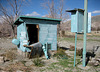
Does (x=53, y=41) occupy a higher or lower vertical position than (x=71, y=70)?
higher

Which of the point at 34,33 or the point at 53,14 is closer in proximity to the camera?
the point at 34,33

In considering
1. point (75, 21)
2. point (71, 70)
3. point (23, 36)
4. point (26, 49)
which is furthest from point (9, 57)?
point (75, 21)

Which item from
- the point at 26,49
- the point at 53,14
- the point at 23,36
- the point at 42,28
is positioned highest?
the point at 53,14

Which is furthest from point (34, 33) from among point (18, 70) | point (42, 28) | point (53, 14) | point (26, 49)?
point (53, 14)

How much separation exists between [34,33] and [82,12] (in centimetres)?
750

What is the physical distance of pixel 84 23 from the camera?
4.79m

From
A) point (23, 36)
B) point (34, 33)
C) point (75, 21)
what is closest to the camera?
point (75, 21)

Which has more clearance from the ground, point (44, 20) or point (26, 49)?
point (44, 20)

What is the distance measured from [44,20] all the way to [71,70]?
4741 mm

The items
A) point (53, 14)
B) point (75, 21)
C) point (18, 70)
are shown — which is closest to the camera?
point (18, 70)

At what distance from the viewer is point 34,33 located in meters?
11.4

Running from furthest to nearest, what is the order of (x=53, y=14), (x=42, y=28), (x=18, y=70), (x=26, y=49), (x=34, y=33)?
(x=53, y=14) → (x=34, y=33) → (x=42, y=28) → (x=26, y=49) → (x=18, y=70)

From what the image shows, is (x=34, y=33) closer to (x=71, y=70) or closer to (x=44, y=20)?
(x=44, y=20)

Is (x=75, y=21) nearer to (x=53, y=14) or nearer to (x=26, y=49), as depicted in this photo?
(x=26, y=49)
